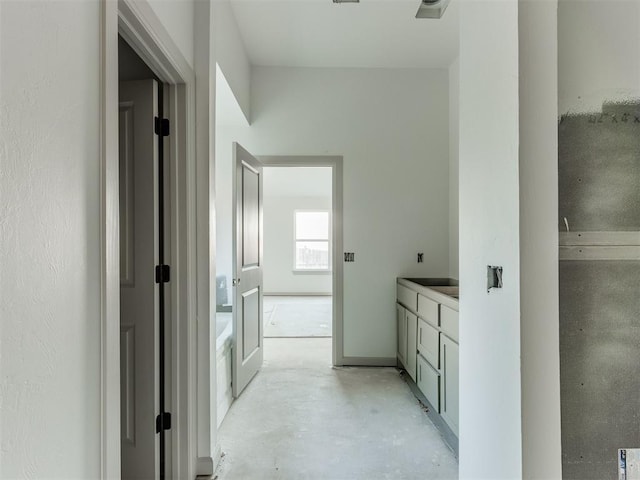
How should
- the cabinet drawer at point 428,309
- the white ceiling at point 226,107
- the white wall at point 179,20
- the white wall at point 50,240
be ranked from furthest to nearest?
the white ceiling at point 226,107, the cabinet drawer at point 428,309, the white wall at point 179,20, the white wall at point 50,240

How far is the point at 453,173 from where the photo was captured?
340cm

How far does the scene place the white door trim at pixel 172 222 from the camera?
1004mm

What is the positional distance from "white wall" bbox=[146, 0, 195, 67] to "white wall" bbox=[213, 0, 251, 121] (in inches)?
10.9

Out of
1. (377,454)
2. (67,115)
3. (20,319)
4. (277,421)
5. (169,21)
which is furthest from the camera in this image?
(277,421)

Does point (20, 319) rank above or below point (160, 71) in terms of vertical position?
below

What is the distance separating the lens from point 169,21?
4.93 feet

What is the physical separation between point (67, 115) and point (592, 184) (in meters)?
1.49

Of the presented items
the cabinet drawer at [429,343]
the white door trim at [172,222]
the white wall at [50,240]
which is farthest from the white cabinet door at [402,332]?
the white wall at [50,240]

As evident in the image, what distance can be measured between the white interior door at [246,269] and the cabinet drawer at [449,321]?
155 cm

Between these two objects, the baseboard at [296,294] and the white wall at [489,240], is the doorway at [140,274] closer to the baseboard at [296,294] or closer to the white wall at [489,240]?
the white wall at [489,240]

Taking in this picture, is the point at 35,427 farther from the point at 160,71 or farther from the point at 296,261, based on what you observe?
the point at 296,261

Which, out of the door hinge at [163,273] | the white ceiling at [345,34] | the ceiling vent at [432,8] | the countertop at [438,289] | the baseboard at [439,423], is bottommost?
the baseboard at [439,423]

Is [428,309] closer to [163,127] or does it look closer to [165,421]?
[165,421]

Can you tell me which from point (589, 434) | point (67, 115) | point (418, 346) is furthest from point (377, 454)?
point (67, 115)
